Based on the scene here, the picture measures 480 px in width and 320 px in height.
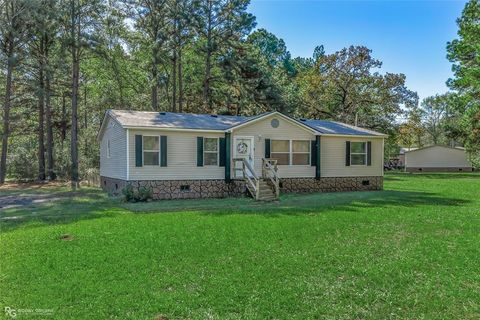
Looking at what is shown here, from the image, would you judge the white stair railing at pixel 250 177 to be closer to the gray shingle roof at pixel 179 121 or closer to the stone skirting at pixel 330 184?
the gray shingle roof at pixel 179 121

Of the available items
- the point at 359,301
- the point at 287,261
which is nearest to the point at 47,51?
the point at 287,261

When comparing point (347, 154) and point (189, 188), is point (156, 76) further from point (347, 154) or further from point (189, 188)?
point (347, 154)

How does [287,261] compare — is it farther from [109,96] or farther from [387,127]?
[387,127]

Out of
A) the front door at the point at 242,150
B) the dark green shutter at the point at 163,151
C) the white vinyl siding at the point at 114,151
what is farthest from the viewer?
the front door at the point at 242,150

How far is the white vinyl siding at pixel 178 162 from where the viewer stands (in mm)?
14531

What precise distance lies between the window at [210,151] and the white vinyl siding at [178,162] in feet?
0.57

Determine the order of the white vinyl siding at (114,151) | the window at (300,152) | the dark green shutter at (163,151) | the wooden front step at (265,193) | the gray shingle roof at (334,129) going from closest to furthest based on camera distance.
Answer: the wooden front step at (265,193)
the dark green shutter at (163,151)
the white vinyl siding at (114,151)
the window at (300,152)
the gray shingle roof at (334,129)

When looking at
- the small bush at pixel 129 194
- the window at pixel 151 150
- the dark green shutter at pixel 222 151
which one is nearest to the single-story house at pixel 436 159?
the dark green shutter at pixel 222 151

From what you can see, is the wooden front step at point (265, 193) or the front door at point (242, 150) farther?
the front door at point (242, 150)

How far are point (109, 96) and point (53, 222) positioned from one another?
22776 mm

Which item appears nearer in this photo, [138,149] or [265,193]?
[138,149]

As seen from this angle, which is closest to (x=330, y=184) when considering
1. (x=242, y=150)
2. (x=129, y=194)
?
(x=242, y=150)

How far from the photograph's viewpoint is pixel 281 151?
17141 millimetres

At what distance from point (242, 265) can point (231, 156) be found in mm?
10222
